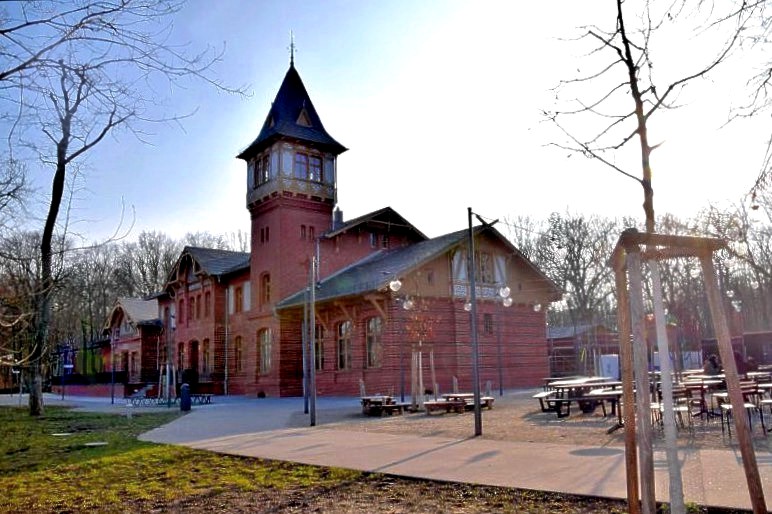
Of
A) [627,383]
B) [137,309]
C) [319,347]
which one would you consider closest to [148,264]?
[137,309]

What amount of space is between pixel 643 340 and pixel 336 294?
81.2 feet

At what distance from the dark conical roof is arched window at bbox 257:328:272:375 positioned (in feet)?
31.0

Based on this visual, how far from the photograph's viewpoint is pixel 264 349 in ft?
114

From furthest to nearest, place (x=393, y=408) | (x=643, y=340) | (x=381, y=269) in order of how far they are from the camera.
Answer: (x=381, y=269) < (x=393, y=408) < (x=643, y=340)

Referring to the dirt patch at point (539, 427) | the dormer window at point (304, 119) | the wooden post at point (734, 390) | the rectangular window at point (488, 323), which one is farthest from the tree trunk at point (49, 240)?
the rectangular window at point (488, 323)

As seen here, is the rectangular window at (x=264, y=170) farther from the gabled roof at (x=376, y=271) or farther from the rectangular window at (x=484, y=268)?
the rectangular window at (x=484, y=268)

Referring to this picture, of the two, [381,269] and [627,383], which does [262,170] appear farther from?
[627,383]

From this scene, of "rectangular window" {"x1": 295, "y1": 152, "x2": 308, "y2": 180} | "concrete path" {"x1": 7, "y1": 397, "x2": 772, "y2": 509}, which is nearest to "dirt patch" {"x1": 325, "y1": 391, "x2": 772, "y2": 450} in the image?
"concrete path" {"x1": 7, "y1": 397, "x2": 772, "y2": 509}

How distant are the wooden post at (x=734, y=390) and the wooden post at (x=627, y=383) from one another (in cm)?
57

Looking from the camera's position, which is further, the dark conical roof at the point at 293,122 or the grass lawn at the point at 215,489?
the dark conical roof at the point at 293,122

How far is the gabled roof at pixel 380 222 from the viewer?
33938 millimetres

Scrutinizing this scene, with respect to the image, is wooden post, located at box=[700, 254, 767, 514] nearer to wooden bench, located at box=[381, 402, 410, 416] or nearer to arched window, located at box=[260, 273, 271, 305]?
wooden bench, located at box=[381, 402, 410, 416]

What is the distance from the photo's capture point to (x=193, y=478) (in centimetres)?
855

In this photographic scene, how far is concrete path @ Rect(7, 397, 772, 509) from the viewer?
6707 millimetres
